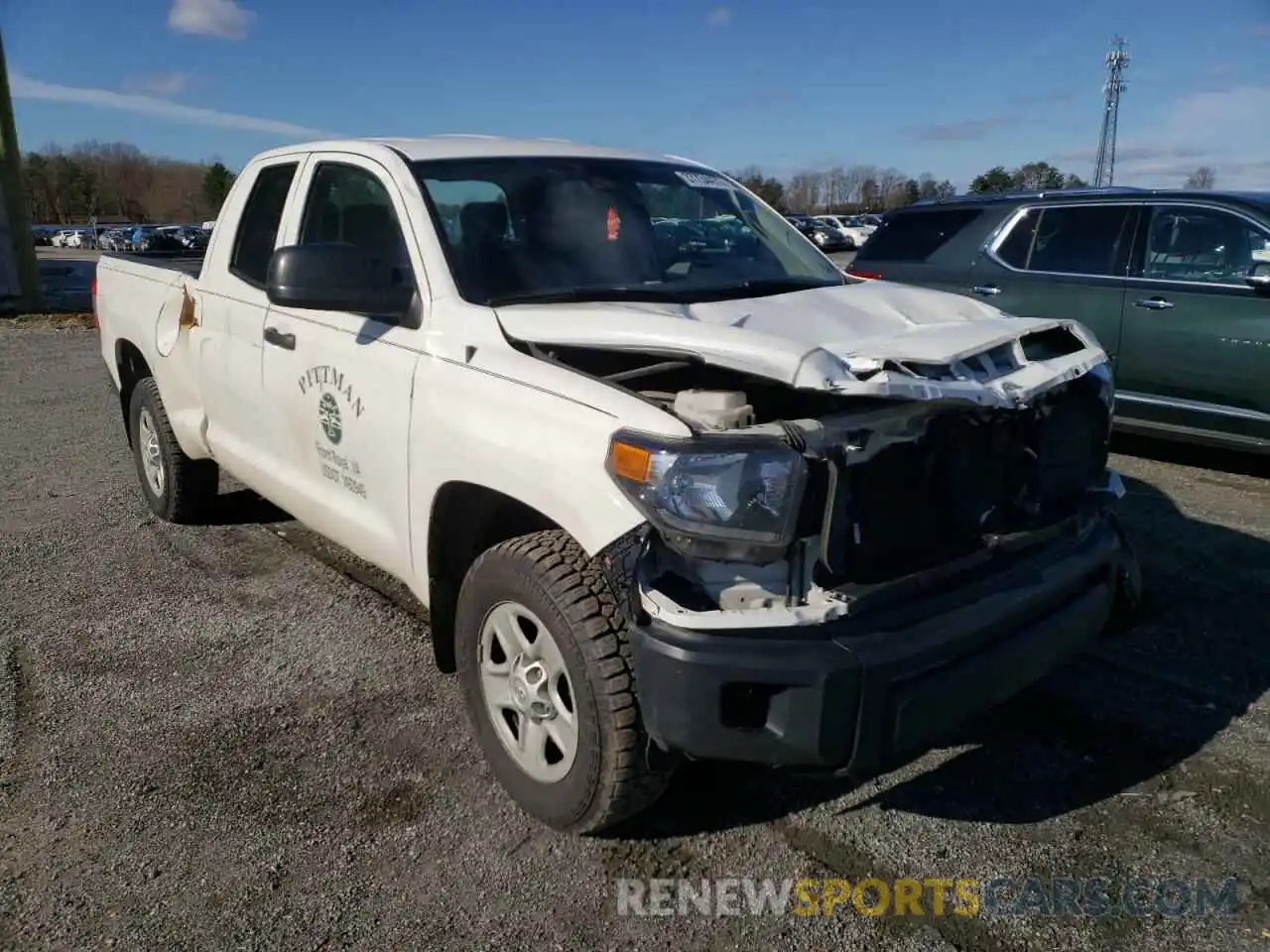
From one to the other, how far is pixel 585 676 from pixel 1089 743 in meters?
1.79

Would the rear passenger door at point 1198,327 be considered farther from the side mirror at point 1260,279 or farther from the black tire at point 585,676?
the black tire at point 585,676

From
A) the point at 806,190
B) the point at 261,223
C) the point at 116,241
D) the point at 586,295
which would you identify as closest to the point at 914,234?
the point at 261,223

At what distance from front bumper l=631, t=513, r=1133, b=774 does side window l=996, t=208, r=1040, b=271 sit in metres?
5.42

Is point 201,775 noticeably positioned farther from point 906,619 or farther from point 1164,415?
point 1164,415

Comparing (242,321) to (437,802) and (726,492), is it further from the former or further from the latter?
(726,492)

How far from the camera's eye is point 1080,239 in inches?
274

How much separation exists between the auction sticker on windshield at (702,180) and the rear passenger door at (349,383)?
121 centimetres

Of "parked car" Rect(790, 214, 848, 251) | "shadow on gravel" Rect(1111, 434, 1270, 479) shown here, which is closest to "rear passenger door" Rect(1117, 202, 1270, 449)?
"shadow on gravel" Rect(1111, 434, 1270, 479)

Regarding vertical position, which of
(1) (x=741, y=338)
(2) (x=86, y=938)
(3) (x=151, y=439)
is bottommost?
(2) (x=86, y=938)

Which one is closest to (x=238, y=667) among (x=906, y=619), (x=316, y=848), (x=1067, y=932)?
(x=316, y=848)

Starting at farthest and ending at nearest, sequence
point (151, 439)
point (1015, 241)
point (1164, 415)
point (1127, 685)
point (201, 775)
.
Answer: point (1015, 241) → point (1164, 415) → point (151, 439) → point (1127, 685) → point (201, 775)

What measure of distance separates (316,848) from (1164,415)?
5660 millimetres

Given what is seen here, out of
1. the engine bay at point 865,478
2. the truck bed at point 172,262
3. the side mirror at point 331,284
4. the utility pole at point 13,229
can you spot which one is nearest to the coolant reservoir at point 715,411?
the engine bay at point 865,478

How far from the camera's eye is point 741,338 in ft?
8.09
